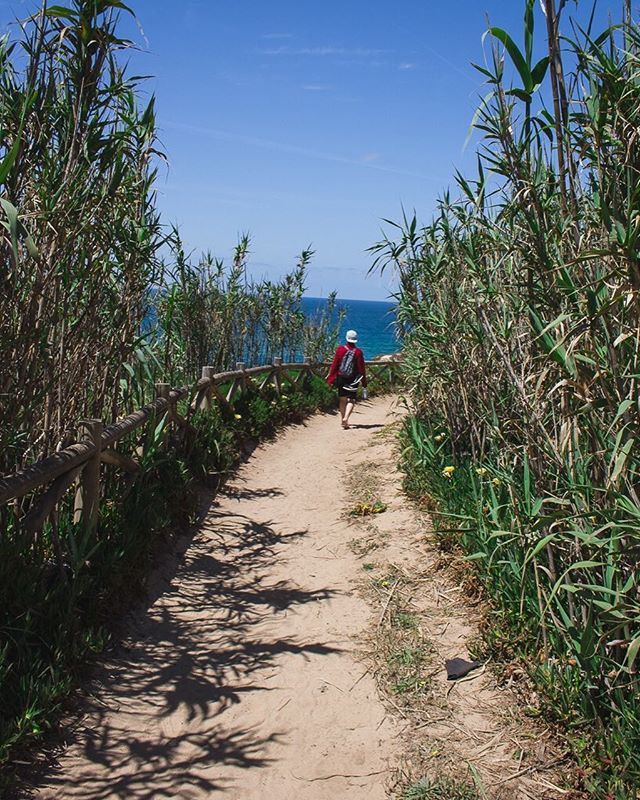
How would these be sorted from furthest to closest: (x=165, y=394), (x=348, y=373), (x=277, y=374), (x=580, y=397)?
(x=277, y=374)
(x=348, y=373)
(x=165, y=394)
(x=580, y=397)

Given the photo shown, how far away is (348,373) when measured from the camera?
410 inches

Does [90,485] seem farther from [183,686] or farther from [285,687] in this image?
[285,687]

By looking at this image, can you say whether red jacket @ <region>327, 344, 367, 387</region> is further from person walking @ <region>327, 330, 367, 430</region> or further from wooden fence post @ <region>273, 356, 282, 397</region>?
wooden fence post @ <region>273, 356, 282, 397</region>

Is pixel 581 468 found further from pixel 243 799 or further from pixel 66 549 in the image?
pixel 66 549

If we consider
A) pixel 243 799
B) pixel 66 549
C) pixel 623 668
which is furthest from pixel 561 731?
pixel 66 549

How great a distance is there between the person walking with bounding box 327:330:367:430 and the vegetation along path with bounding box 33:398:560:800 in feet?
15.7

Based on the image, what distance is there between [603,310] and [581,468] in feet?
2.56

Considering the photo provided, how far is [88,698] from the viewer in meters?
3.23

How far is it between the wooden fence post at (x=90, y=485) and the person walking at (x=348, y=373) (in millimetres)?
6619

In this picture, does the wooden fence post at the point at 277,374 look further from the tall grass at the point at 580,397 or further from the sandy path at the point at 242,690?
the tall grass at the point at 580,397

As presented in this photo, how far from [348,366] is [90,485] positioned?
6.78m

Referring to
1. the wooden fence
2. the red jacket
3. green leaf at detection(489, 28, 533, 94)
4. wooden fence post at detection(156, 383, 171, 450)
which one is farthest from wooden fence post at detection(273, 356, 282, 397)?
green leaf at detection(489, 28, 533, 94)

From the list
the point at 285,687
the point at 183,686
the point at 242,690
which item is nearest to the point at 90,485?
the point at 183,686

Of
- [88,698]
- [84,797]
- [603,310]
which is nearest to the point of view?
[603,310]
